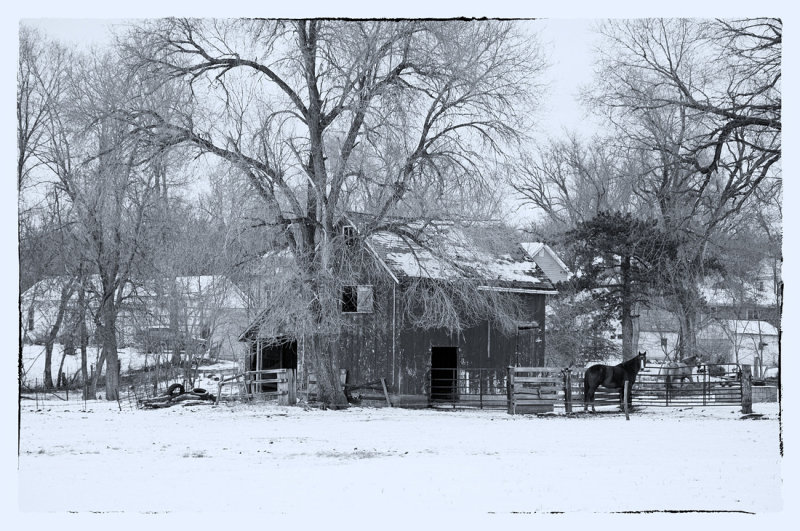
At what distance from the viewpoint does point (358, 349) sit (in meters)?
26.0

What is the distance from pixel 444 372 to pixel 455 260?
5.45 metres

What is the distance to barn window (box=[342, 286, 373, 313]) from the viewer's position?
26.0 m

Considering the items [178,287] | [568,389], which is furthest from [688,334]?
[178,287]

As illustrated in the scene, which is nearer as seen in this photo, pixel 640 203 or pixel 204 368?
pixel 640 203

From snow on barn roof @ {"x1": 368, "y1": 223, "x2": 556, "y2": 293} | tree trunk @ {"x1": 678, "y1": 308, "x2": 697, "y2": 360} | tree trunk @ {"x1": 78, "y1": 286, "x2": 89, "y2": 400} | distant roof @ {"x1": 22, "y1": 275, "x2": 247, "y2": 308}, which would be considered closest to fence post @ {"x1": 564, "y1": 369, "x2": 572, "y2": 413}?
snow on barn roof @ {"x1": 368, "y1": 223, "x2": 556, "y2": 293}

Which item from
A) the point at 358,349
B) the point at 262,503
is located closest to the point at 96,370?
the point at 358,349

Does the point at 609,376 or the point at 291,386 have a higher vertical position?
the point at 609,376

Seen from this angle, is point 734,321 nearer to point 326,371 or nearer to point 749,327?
point 749,327

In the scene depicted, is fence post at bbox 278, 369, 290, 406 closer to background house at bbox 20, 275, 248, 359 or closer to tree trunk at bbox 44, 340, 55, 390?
background house at bbox 20, 275, 248, 359

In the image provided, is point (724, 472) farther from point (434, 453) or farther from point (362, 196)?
point (362, 196)

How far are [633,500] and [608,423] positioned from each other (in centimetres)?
974

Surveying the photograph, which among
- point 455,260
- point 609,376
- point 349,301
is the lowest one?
point 609,376

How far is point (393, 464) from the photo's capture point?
13.2 m

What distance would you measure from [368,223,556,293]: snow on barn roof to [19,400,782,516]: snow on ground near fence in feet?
12.2
